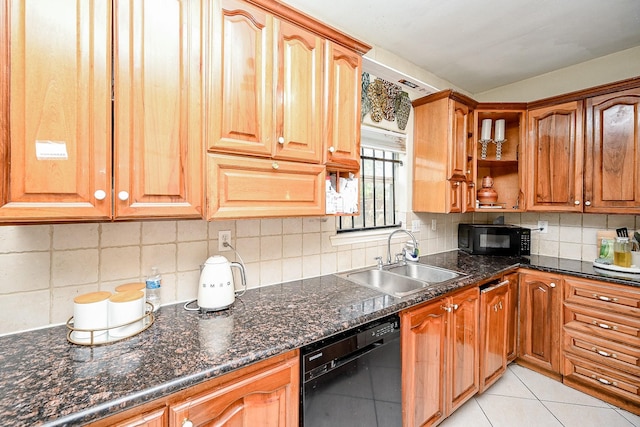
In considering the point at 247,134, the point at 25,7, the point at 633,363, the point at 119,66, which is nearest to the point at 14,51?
the point at 25,7

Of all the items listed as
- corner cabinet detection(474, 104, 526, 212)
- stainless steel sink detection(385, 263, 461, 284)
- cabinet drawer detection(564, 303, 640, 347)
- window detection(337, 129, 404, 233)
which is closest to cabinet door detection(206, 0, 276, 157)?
window detection(337, 129, 404, 233)

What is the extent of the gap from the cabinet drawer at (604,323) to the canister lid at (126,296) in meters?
2.73

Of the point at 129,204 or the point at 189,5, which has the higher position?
the point at 189,5

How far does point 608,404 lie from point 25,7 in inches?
142

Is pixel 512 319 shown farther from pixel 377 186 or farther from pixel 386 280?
pixel 377 186

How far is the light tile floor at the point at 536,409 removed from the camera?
5.80 feet

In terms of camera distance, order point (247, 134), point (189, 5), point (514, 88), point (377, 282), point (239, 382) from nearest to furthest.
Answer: point (239, 382), point (189, 5), point (247, 134), point (377, 282), point (514, 88)

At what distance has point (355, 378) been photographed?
122 cm

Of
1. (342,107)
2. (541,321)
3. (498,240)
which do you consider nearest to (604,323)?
(541,321)

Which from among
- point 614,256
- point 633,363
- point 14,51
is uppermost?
point 14,51

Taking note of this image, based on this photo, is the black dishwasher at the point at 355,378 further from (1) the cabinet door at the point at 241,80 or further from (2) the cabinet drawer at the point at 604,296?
(2) the cabinet drawer at the point at 604,296

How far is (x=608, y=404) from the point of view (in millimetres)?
1914

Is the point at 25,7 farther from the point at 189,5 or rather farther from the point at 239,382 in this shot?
the point at 239,382

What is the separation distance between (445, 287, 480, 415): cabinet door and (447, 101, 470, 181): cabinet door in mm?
984
